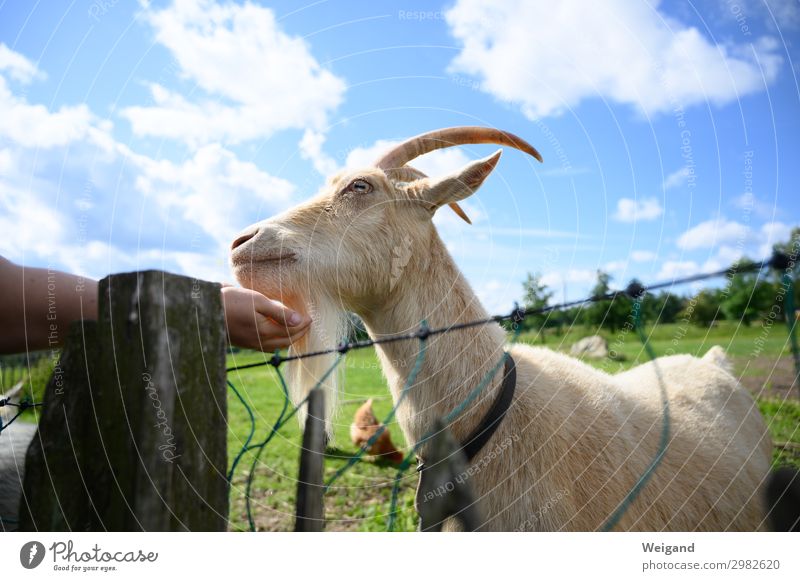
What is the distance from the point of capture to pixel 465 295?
2168 millimetres

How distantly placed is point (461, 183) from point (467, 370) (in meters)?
0.77

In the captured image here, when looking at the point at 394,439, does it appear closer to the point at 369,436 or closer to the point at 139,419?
the point at 369,436

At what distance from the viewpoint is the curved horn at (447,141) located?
2361 mm

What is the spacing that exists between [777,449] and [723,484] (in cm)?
147

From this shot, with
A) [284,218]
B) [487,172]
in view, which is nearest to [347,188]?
[284,218]

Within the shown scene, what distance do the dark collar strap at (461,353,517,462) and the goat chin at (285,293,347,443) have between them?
60 cm

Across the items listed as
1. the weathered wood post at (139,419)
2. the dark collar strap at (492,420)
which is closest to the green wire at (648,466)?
the dark collar strap at (492,420)

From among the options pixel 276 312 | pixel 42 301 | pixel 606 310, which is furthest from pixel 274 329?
pixel 606 310

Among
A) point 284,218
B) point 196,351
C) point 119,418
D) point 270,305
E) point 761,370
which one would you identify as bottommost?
point 761,370

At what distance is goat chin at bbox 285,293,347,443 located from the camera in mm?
2125

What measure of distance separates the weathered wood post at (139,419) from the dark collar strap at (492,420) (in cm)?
98

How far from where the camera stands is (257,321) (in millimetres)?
1694
